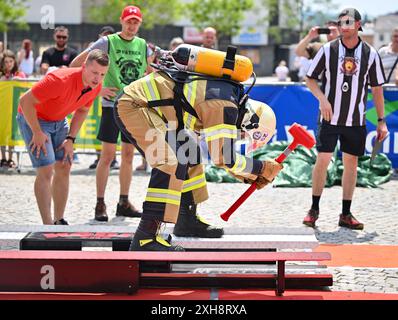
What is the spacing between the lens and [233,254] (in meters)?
4.90

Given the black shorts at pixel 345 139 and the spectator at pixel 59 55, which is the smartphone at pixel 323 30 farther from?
the spectator at pixel 59 55

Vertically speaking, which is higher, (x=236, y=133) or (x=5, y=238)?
(x=236, y=133)

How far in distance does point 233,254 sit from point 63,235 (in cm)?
146

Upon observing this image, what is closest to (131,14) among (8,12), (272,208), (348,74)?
(348,74)

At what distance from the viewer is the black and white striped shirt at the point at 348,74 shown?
24.8 ft

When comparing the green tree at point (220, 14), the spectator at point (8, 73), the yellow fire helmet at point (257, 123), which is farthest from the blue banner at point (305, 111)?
the green tree at point (220, 14)

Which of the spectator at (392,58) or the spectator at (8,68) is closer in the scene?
the spectator at (392,58)

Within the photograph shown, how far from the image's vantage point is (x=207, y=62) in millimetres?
5180

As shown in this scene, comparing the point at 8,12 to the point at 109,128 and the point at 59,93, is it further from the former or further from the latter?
the point at 59,93

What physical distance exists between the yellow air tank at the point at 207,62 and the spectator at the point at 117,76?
260 cm

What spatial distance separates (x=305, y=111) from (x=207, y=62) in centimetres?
641

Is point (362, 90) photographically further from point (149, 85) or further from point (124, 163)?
point (149, 85)
